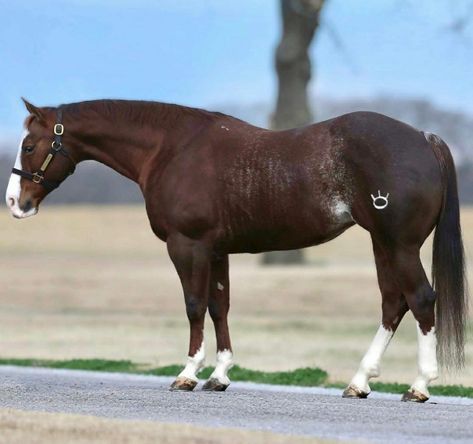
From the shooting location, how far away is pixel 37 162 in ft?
39.5

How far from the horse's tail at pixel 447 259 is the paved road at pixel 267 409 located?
2.12 ft

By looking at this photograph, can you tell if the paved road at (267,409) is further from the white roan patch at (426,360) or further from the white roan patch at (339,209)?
the white roan patch at (339,209)

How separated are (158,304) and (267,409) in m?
16.7

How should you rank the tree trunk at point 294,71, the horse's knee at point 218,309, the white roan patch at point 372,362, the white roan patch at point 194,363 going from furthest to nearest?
the tree trunk at point 294,71 → the horse's knee at point 218,309 → the white roan patch at point 194,363 → the white roan patch at point 372,362

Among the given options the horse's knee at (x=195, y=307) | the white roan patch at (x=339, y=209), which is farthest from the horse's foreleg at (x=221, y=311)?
the white roan patch at (x=339, y=209)

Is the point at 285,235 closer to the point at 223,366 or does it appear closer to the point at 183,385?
the point at 223,366

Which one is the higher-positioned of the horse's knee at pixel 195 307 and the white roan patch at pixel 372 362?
the horse's knee at pixel 195 307

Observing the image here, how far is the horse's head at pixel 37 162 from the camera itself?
1203cm

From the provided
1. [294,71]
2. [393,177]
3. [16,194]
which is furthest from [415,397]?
[294,71]

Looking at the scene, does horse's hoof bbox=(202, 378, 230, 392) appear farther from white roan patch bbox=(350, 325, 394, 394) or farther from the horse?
white roan patch bbox=(350, 325, 394, 394)

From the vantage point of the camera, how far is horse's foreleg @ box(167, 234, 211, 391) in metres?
11.4

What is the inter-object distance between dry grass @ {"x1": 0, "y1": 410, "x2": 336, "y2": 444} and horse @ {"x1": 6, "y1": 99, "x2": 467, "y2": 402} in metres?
2.83

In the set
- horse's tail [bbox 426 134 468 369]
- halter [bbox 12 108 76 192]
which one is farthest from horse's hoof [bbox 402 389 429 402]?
halter [bbox 12 108 76 192]

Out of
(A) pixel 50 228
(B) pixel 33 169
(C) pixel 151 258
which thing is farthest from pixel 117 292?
(B) pixel 33 169
